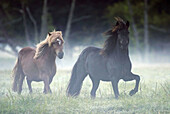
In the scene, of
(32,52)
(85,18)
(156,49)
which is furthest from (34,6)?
(32,52)

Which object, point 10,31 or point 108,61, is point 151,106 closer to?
point 108,61

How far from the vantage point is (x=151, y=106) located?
7004 mm

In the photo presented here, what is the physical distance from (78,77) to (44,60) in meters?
0.89

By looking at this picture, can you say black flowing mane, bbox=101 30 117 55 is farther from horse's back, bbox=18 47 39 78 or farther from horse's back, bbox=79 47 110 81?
horse's back, bbox=18 47 39 78

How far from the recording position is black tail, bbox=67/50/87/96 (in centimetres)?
866

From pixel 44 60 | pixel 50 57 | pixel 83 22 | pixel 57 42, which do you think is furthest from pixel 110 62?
pixel 83 22

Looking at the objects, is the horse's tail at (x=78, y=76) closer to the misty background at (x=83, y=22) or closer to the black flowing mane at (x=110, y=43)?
the black flowing mane at (x=110, y=43)

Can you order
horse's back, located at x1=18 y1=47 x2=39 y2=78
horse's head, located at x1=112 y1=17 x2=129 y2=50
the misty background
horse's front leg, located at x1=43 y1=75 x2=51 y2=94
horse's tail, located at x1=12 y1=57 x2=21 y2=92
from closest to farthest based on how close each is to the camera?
horse's head, located at x1=112 y1=17 x2=129 y2=50
horse's front leg, located at x1=43 y1=75 x2=51 y2=94
horse's back, located at x1=18 y1=47 x2=39 y2=78
horse's tail, located at x1=12 y1=57 x2=21 y2=92
the misty background

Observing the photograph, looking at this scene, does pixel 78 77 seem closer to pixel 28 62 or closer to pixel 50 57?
pixel 50 57

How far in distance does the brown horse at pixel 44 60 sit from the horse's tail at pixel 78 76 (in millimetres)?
529

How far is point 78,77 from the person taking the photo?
8.70m

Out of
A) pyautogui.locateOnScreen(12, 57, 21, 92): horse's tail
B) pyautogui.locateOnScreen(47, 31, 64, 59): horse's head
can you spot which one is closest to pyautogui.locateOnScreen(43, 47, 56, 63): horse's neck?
pyautogui.locateOnScreen(47, 31, 64, 59): horse's head

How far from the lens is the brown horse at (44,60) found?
827 cm

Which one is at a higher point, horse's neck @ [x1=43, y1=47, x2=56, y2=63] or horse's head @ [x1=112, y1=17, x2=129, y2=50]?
horse's head @ [x1=112, y1=17, x2=129, y2=50]
